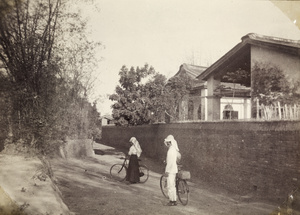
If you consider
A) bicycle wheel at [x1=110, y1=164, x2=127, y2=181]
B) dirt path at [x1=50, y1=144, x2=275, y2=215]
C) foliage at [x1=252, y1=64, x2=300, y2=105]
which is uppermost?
foliage at [x1=252, y1=64, x2=300, y2=105]

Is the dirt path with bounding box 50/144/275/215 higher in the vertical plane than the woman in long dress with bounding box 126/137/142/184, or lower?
lower

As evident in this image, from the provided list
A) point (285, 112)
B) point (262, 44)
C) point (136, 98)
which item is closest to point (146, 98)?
point (136, 98)

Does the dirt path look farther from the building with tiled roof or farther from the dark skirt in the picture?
the building with tiled roof

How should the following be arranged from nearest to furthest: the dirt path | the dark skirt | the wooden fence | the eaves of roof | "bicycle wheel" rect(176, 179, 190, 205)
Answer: the dirt path < the wooden fence < "bicycle wheel" rect(176, 179, 190, 205) < the eaves of roof < the dark skirt

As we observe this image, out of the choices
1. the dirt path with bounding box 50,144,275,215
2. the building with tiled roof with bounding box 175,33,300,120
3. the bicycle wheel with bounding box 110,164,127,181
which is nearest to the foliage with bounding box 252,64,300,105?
the building with tiled roof with bounding box 175,33,300,120

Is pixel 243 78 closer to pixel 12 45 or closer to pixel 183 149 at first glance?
pixel 183 149

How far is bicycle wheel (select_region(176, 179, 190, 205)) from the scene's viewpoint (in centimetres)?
790

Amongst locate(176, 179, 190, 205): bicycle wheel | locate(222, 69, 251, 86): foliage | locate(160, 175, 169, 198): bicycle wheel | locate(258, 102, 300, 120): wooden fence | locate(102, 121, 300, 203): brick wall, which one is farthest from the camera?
locate(222, 69, 251, 86): foliage

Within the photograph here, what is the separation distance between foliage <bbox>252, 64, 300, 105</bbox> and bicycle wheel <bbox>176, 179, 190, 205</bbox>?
3937 millimetres

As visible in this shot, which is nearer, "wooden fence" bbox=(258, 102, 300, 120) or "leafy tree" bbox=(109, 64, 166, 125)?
"wooden fence" bbox=(258, 102, 300, 120)

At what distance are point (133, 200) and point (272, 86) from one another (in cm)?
590

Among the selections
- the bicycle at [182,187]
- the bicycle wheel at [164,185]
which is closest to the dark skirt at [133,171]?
the bicycle wheel at [164,185]

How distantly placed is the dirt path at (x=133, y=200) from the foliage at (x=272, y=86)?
339 centimetres

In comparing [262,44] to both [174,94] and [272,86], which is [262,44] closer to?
[272,86]
